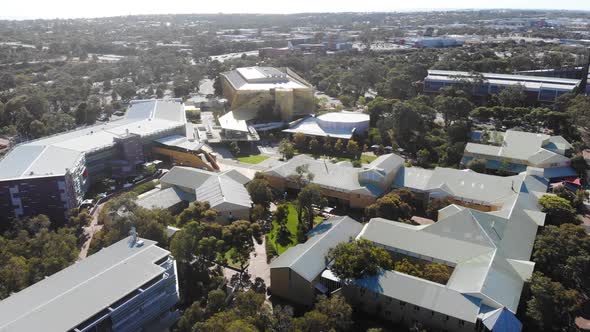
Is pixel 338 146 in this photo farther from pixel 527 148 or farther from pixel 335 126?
pixel 527 148

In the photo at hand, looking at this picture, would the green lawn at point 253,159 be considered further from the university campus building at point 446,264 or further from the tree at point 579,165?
the tree at point 579,165

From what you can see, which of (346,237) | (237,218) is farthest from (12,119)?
(346,237)

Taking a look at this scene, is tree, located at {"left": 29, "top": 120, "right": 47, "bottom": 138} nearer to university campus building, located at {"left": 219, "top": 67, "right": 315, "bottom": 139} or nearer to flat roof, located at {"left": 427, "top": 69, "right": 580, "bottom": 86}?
university campus building, located at {"left": 219, "top": 67, "right": 315, "bottom": 139}

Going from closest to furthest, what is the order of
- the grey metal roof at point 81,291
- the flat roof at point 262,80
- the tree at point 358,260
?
the grey metal roof at point 81,291 < the tree at point 358,260 < the flat roof at point 262,80

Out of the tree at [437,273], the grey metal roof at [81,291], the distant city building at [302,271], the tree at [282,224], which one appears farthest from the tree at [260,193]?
the tree at [437,273]

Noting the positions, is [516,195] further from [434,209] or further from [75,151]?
[75,151]
